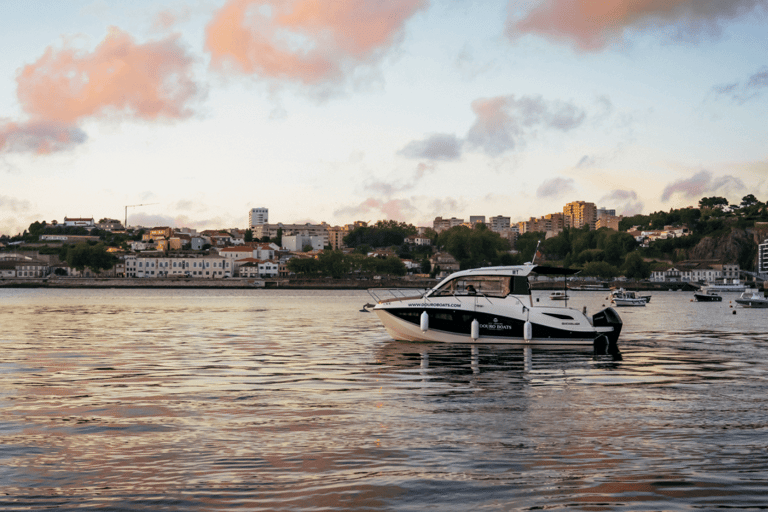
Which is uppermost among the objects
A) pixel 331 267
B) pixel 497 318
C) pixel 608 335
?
pixel 331 267

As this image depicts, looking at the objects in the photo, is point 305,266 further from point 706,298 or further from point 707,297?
point 707,297

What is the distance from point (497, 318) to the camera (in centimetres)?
2483

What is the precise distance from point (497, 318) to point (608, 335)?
3.49 metres

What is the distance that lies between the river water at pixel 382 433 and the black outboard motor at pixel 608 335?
2153 millimetres

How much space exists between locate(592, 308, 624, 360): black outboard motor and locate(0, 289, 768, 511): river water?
2.15 meters

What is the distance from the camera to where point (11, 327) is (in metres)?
36.5

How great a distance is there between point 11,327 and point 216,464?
3173 cm

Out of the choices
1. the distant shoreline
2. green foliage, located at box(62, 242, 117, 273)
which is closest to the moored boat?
the distant shoreline

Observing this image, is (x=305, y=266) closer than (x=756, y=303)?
No

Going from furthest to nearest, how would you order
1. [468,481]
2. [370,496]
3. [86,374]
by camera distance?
[86,374], [468,481], [370,496]

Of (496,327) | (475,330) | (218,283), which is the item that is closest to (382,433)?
(475,330)

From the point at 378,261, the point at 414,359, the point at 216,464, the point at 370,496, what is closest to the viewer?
the point at 370,496

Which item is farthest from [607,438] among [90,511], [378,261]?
[378,261]

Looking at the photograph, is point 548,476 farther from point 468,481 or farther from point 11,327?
point 11,327
